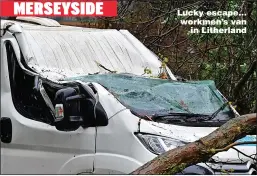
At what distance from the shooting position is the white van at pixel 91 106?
4.34m

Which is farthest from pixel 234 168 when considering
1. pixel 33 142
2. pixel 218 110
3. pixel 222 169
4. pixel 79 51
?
pixel 79 51

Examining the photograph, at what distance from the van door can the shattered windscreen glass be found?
43 cm

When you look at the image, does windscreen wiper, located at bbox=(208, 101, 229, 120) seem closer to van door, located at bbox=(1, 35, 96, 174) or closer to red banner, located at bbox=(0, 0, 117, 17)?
van door, located at bbox=(1, 35, 96, 174)

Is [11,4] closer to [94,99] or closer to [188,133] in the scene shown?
[94,99]

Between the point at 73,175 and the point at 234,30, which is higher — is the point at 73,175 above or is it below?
below

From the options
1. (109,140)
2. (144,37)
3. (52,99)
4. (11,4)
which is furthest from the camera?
(144,37)

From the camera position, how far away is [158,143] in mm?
4324

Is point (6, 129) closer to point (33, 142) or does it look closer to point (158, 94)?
point (33, 142)

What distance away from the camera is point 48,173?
15.0 feet

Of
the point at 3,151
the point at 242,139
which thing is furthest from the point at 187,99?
the point at 3,151

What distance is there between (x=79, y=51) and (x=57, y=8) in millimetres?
460

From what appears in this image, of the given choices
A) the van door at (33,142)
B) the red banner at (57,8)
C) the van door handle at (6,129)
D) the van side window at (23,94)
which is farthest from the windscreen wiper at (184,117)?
the red banner at (57,8)

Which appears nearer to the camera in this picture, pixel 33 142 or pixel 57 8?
pixel 33 142

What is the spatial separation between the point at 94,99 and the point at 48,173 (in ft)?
1.99
